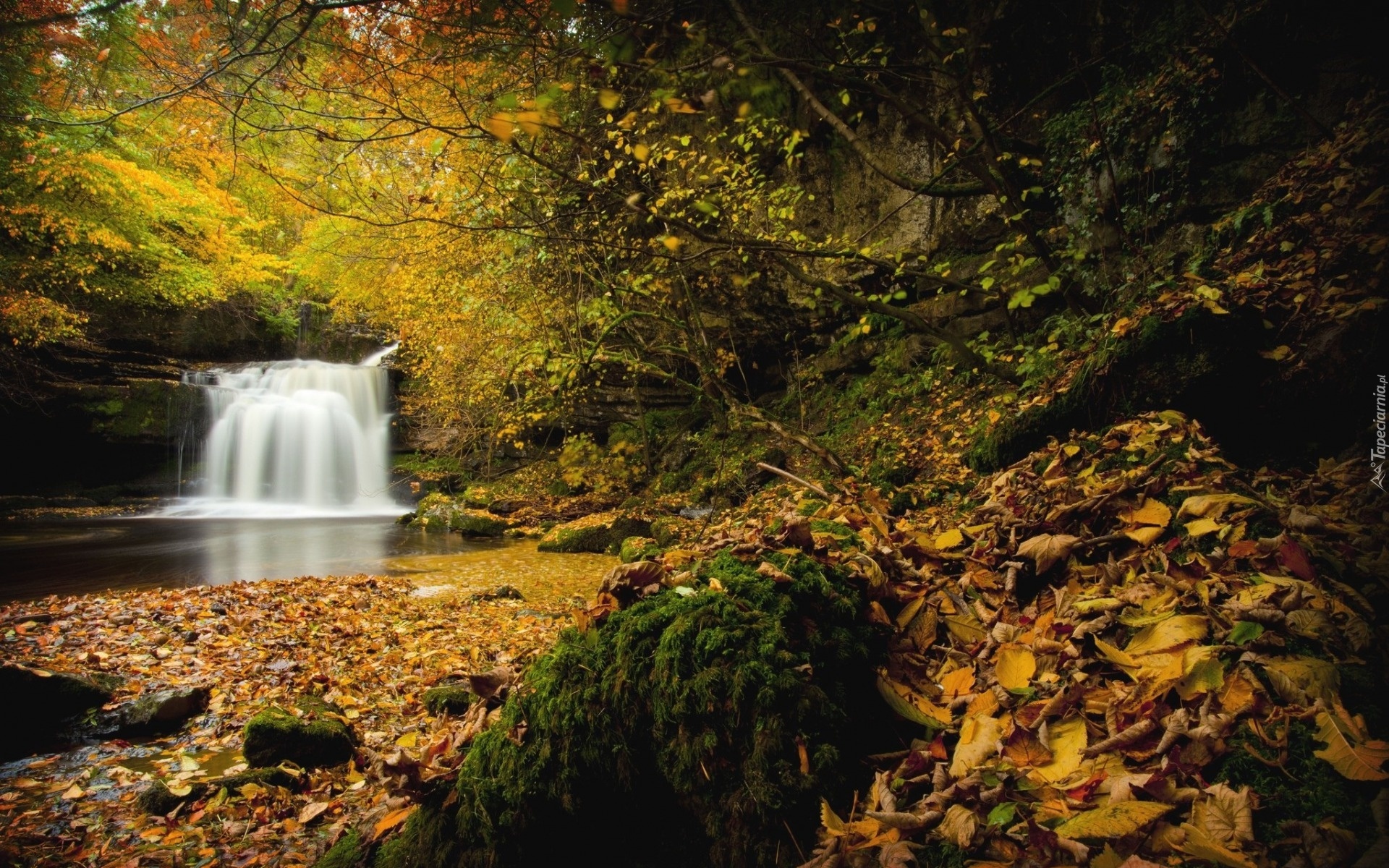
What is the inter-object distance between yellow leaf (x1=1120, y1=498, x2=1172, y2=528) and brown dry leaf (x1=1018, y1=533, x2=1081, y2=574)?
221mm

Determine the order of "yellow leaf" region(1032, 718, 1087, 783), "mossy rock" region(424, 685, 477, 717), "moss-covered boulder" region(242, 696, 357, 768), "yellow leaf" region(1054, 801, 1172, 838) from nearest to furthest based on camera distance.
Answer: "yellow leaf" region(1054, 801, 1172, 838)
"yellow leaf" region(1032, 718, 1087, 783)
"moss-covered boulder" region(242, 696, 357, 768)
"mossy rock" region(424, 685, 477, 717)

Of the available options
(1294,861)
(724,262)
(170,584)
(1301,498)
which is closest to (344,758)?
(1294,861)

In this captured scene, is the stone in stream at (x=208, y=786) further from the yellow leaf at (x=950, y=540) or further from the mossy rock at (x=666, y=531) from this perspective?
the mossy rock at (x=666, y=531)

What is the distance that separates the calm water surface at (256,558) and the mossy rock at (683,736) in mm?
5691

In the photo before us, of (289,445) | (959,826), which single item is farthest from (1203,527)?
(289,445)

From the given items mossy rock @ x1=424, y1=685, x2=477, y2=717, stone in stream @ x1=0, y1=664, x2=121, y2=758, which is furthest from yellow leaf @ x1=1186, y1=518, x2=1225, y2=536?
stone in stream @ x1=0, y1=664, x2=121, y2=758

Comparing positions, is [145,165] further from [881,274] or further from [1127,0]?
[1127,0]

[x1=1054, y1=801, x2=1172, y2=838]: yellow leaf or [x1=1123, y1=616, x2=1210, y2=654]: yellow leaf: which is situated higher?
[x1=1123, y1=616, x2=1210, y2=654]: yellow leaf

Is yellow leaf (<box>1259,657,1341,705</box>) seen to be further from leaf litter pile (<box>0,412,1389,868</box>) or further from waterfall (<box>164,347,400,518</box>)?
waterfall (<box>164,347,400,518</box>)

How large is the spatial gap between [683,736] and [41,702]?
5.08 m

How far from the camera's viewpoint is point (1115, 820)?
46.0 inches

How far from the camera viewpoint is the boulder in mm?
4074

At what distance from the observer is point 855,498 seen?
3.94m

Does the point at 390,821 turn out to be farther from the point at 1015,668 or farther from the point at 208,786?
the point at 1015,668
